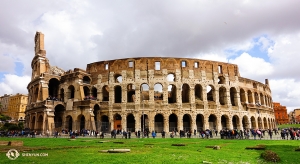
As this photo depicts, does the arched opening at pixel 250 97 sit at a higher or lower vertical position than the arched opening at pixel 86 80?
lower

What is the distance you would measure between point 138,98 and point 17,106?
6770 cm

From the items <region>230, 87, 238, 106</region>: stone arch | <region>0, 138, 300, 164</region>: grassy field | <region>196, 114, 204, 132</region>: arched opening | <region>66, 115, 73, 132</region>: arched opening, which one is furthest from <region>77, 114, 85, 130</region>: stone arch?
<region>230, 87, 238, 106</region>: stone arch

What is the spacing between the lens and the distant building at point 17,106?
83.1 meters

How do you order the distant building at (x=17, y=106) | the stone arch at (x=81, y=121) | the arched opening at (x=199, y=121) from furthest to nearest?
the distant building at (x=17, y=106) → the arched opening at (x=199, y=121) → the stone arch at (x=81, y=121)

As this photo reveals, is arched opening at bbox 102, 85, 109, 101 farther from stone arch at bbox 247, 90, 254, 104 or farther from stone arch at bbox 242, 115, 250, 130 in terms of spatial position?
stone arch at bbox 247, 90, 254, 104

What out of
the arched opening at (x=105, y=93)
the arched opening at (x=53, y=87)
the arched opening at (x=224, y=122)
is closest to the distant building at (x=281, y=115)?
the arched opening at (x=224, y=122)

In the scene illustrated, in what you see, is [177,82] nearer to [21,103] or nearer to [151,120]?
[151,120]

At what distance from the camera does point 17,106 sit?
84.1m

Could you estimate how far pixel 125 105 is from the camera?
3550cm

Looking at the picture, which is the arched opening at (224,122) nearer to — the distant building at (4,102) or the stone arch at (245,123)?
the stone arch at (245,123)

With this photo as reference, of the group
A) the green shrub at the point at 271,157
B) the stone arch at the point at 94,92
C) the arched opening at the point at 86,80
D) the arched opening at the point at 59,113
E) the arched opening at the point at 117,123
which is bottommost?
the green shrub at the point at 271,157

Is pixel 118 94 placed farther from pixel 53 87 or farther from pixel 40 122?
pixel 40 122

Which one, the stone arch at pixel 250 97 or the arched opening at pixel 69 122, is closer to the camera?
the arched opening at pixel 69 122

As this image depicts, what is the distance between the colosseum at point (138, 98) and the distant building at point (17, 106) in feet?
162
